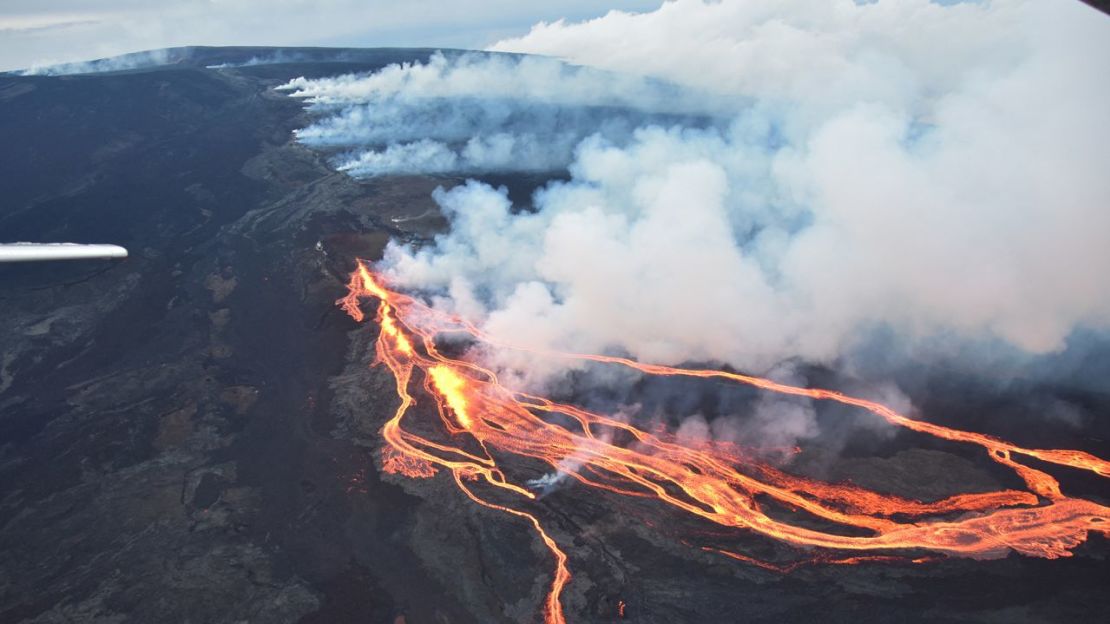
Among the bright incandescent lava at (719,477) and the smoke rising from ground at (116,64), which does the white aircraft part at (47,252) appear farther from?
the smoke rising from ground at (116,64)

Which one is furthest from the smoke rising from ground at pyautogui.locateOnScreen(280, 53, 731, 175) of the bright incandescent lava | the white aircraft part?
the white aircraft part

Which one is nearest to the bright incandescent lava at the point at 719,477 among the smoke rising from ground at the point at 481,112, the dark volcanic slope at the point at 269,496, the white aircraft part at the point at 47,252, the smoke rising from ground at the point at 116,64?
the dark volcanic slope at the point at 269,496

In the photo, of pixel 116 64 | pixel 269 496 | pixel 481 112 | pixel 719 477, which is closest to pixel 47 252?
pixel 269 496

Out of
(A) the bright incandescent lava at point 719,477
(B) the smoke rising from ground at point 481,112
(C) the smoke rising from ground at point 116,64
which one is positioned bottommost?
(A) the bright incandescent lava at point 719,477

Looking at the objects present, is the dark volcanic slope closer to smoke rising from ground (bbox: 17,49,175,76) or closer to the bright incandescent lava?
the bright incandescent lava

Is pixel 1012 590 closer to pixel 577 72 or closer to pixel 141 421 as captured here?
pixel 141 421
